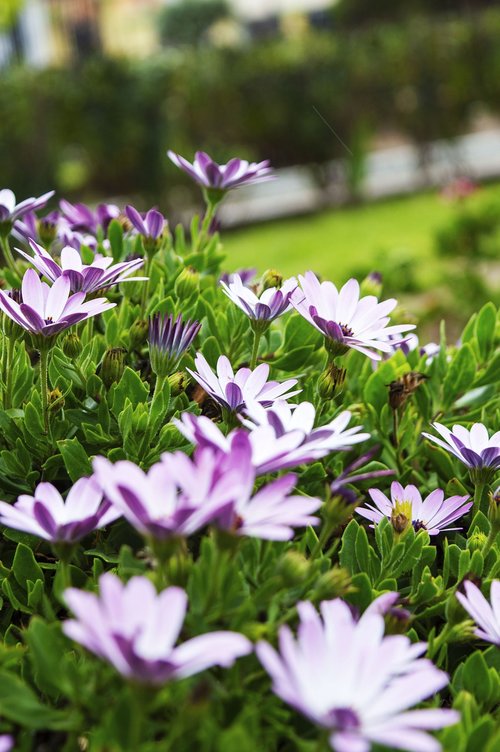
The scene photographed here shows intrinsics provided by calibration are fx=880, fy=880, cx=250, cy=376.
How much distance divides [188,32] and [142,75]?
28212 mm

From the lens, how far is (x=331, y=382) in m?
1.00

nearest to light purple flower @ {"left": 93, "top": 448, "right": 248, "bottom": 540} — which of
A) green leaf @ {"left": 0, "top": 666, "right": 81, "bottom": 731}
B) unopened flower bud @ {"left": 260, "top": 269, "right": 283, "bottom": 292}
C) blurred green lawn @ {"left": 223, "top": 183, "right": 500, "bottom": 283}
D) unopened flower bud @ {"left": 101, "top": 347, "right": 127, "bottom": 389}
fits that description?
green leaf @ {"left": 0, "top": 666, "right": 81, "bottom": 731}

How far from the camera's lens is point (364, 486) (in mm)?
1081

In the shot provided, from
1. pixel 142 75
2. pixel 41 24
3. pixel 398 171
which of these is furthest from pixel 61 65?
pixel 41 24

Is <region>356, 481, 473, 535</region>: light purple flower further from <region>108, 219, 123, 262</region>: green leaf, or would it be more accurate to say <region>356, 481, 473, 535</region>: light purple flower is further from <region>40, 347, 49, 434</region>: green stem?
<region>108, 219, 123, 262</region>: green leaf

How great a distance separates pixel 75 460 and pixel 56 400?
88mm

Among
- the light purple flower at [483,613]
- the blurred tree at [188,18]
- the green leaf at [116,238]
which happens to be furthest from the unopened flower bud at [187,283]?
the blurred tree at [188,18]

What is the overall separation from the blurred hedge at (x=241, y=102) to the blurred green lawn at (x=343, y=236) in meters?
0.75

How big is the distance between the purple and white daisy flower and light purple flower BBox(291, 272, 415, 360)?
12 cm

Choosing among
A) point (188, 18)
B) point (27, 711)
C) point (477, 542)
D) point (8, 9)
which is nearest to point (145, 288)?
point (477, 542)

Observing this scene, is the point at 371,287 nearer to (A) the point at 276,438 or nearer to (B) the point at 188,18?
(A) the point at 276,438

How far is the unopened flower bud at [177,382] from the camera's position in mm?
1034

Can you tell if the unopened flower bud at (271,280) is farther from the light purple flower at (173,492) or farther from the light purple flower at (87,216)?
the light purple flower at (173,492)

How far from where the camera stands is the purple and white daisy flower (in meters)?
0.92
